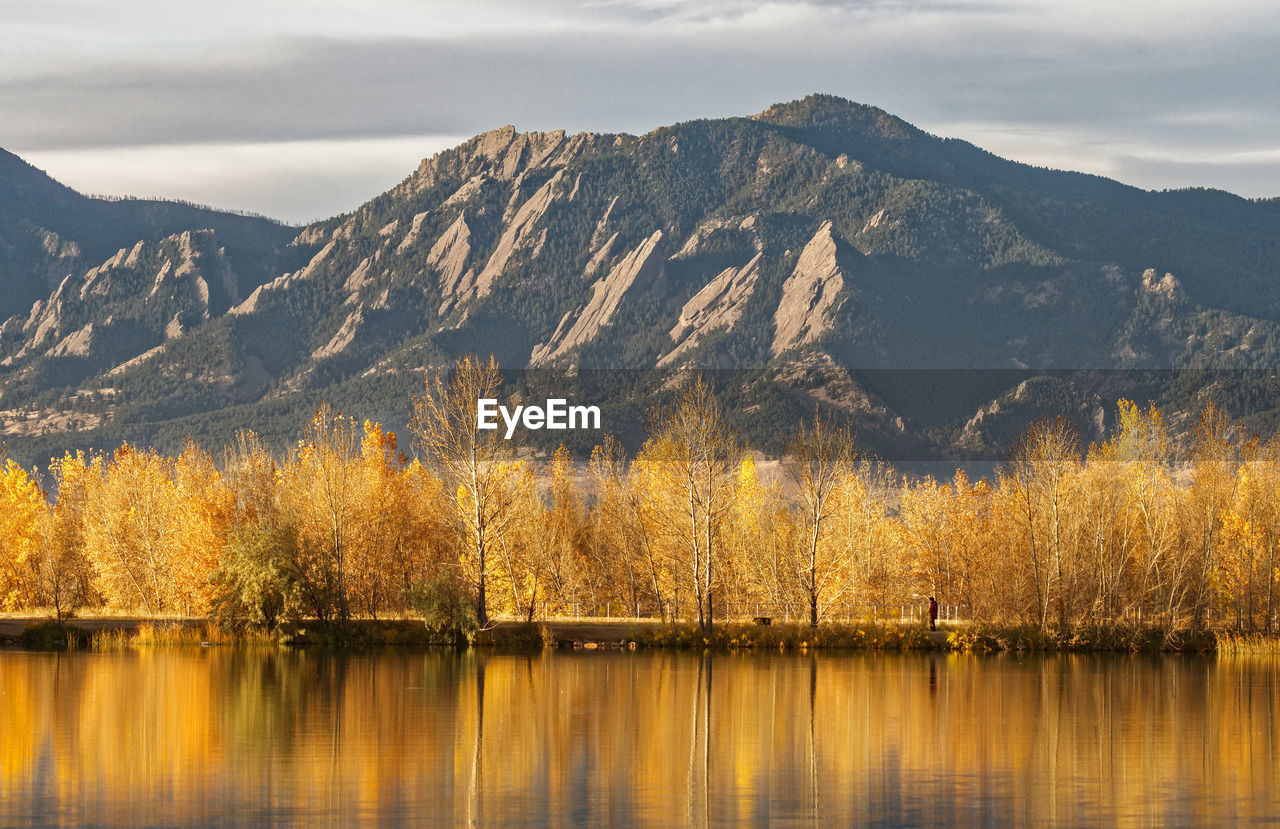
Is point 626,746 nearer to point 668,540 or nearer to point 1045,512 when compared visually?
point 1045,512

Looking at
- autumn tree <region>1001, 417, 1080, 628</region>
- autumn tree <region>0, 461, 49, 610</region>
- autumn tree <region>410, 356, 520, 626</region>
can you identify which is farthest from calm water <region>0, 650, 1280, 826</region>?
autumn tree <region>0, 461, 49, 610</region>

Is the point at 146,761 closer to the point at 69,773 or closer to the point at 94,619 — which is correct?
the point at 69,773

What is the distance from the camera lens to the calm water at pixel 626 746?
26.5 metres

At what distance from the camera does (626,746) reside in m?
34.4

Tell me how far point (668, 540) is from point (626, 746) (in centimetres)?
4576

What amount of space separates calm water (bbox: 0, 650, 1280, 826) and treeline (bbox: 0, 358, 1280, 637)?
48.4 ft

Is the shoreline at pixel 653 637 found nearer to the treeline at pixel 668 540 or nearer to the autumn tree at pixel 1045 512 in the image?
the treeline at pixel 668 540

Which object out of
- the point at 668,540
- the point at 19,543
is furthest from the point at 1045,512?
the point at 19,543

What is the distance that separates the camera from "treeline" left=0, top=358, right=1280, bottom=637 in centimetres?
7075

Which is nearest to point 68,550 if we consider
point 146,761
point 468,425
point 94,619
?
point 94,619

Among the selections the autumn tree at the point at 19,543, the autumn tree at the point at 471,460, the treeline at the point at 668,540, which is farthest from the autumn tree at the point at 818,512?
the autumn tree at the point at 19,543

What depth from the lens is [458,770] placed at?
30.3 m

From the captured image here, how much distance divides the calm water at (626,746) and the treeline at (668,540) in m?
14.7

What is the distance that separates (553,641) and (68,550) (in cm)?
4492
